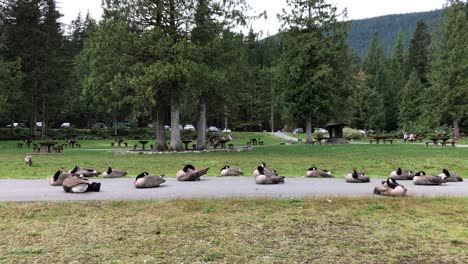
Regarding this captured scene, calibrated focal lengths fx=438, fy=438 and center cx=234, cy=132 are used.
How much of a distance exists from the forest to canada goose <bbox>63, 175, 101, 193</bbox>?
14.2m

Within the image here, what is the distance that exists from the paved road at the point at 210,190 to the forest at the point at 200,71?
13.1 metres

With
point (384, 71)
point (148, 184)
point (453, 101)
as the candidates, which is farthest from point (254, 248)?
point (384, 71)

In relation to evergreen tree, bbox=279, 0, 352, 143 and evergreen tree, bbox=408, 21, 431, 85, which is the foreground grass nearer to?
evergreen tree, bbox=279, 0, 352, 143

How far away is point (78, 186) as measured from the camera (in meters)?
10.2

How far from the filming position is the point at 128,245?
6.62 meters

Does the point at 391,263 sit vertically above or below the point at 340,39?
below

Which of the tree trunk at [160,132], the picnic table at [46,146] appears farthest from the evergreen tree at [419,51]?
the picnic table at [46,146]

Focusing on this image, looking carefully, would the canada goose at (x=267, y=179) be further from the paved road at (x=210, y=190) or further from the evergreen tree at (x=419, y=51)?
the evergreen tree at (x=419, y=51)

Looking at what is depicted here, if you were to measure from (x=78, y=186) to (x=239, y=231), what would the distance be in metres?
4.74

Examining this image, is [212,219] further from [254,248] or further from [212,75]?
[212,75]

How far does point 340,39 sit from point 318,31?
226 centimetres

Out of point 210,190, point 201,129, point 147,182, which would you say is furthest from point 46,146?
point 210,190

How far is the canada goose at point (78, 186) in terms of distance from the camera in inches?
400

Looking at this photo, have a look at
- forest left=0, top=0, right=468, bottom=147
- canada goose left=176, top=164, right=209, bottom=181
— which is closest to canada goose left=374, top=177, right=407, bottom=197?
canada goose left=176, top=164, right=209, bottom=181
